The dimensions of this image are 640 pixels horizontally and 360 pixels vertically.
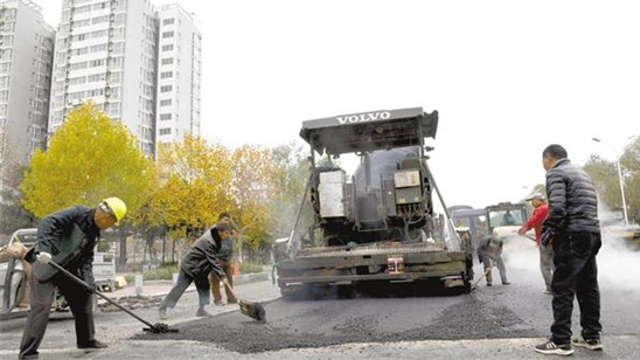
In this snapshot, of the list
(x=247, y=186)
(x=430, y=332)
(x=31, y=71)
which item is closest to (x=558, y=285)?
(x=430, y=332)

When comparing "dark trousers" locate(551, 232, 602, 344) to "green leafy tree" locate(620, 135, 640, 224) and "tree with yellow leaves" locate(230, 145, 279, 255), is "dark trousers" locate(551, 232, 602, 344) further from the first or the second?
"green leafy tree" locate(620, 135, 640, 224)

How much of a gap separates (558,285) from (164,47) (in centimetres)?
6662

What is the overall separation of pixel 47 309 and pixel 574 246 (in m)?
4.05

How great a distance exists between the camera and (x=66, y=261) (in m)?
3.86

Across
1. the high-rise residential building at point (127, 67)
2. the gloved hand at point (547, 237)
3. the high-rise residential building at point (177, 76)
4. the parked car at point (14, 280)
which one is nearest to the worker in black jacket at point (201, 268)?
the parked car at point (14, 280)

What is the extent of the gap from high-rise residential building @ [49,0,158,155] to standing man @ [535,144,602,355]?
2312 inches

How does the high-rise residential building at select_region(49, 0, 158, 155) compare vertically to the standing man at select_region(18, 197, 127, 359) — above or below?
Answer: above

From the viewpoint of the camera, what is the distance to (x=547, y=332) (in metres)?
3.82

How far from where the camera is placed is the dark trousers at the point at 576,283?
10.6ft

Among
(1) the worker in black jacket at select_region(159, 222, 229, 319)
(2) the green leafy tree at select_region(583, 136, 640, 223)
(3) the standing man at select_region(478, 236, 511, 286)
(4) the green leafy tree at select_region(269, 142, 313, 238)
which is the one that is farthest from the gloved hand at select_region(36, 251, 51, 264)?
(2) the green leafy tree at select_region(583, 136, 640, 223)

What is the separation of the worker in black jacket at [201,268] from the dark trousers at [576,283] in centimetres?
409

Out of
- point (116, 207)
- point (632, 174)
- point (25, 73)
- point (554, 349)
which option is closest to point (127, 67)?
point (25, 73)

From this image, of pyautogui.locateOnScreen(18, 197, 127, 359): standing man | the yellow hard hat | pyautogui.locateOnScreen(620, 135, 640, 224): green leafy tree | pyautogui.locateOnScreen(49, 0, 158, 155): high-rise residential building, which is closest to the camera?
pyautogui.locateOnScreen(18, 197, 127, 359): standing man

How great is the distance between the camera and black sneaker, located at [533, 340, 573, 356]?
10.2 feet
